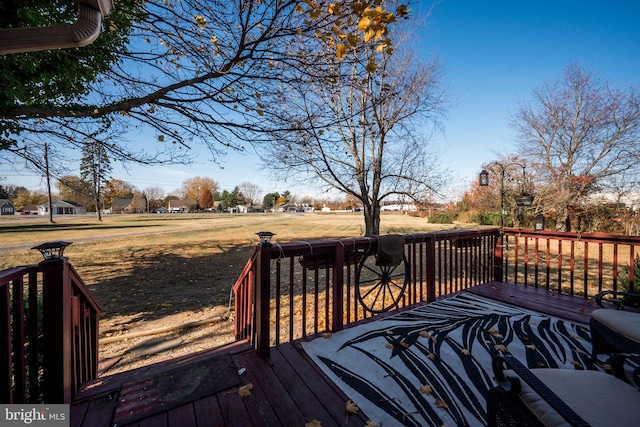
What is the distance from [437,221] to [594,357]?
864 inches

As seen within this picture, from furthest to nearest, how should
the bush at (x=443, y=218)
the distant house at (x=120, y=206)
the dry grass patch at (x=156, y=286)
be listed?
1. the distant house at (x=120, y=206)
2. the bush at (x=443, y=218)
3. the dry grass patch at (x=156, y=286)

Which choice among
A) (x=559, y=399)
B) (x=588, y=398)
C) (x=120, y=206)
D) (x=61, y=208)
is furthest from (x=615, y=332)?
(x=120, y=206)

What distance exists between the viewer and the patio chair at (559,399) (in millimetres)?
960

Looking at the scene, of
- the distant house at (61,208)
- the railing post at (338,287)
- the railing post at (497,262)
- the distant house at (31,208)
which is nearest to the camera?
the railing post at (338,287)

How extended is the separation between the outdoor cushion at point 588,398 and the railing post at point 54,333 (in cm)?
260

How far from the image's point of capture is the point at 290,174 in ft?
22.5

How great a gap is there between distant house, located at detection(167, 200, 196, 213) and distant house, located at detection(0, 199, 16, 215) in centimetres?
2557

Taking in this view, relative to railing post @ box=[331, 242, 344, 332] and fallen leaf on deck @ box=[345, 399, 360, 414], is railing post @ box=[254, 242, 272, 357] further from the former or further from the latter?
fallen leaf on deck @ box=[345, 399, 360, 414]

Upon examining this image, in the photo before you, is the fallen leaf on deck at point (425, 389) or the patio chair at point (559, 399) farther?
the fallen leaf on deck at point (425, 389)

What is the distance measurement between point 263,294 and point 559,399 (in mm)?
1817

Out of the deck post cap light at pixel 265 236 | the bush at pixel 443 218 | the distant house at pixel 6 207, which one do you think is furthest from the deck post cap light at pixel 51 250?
the distant house at pixel 6 207

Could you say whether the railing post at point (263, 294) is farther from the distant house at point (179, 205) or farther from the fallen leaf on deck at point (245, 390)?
the distant house at point (179, 205)

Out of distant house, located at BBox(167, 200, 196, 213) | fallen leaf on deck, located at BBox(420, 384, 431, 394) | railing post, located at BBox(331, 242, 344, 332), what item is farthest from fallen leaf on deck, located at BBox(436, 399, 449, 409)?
distant house, located at BBox(167, 200, 196, 213)

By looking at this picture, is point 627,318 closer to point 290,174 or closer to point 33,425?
point 33,425
